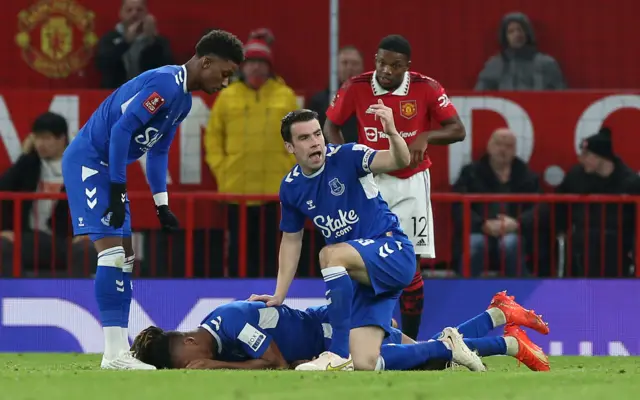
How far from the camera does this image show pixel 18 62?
14.0 metres

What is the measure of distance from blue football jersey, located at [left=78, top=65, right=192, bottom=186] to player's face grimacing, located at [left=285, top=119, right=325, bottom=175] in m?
0.78

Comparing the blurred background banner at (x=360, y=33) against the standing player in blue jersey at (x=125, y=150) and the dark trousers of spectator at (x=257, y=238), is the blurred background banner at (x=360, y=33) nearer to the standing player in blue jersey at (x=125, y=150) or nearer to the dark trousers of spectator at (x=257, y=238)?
the dark trousers of spectator at (x=257, y=238)

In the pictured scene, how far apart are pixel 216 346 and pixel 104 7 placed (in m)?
6.16

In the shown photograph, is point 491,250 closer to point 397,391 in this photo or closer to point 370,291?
point 370,291

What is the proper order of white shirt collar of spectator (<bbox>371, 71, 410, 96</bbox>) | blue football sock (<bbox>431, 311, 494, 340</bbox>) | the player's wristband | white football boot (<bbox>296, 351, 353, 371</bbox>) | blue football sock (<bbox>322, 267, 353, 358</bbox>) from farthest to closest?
white shirt collar of spectator (<bbox>371, 71, 410, 96</bbox>) → the player's wristband → blue football sock (<bbox>431, 311, 494, 340</bbox>) → blue football sock (<bbox>322, 267, 353, 358</bbox>) → white football boot (<bbox>296, 351, 353, 371</bbox>)

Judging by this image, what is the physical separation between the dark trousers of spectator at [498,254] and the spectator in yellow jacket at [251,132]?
165 centimetres

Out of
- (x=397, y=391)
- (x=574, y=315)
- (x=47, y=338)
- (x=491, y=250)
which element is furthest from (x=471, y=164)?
(x=397, y=391)

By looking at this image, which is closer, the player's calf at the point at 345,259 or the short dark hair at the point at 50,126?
the player's calf at the point at 345,259

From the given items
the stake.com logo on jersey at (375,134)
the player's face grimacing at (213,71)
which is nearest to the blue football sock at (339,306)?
the player's face grimacing at (213,71)

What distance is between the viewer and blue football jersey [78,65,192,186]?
8.80 metres

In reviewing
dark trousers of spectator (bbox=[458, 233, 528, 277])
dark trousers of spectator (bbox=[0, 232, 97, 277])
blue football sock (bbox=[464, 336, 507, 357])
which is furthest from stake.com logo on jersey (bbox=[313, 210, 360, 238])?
dark trousers of spectator (bbox=[0, 232, 97, 277])

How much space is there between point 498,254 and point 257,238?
1873 millimetres

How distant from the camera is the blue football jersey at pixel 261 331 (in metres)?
8.66

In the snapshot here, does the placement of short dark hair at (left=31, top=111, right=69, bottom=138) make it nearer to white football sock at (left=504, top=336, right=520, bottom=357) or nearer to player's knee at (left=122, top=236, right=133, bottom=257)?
player's knee at (left=122, top=236, right=133, bottom=257)
